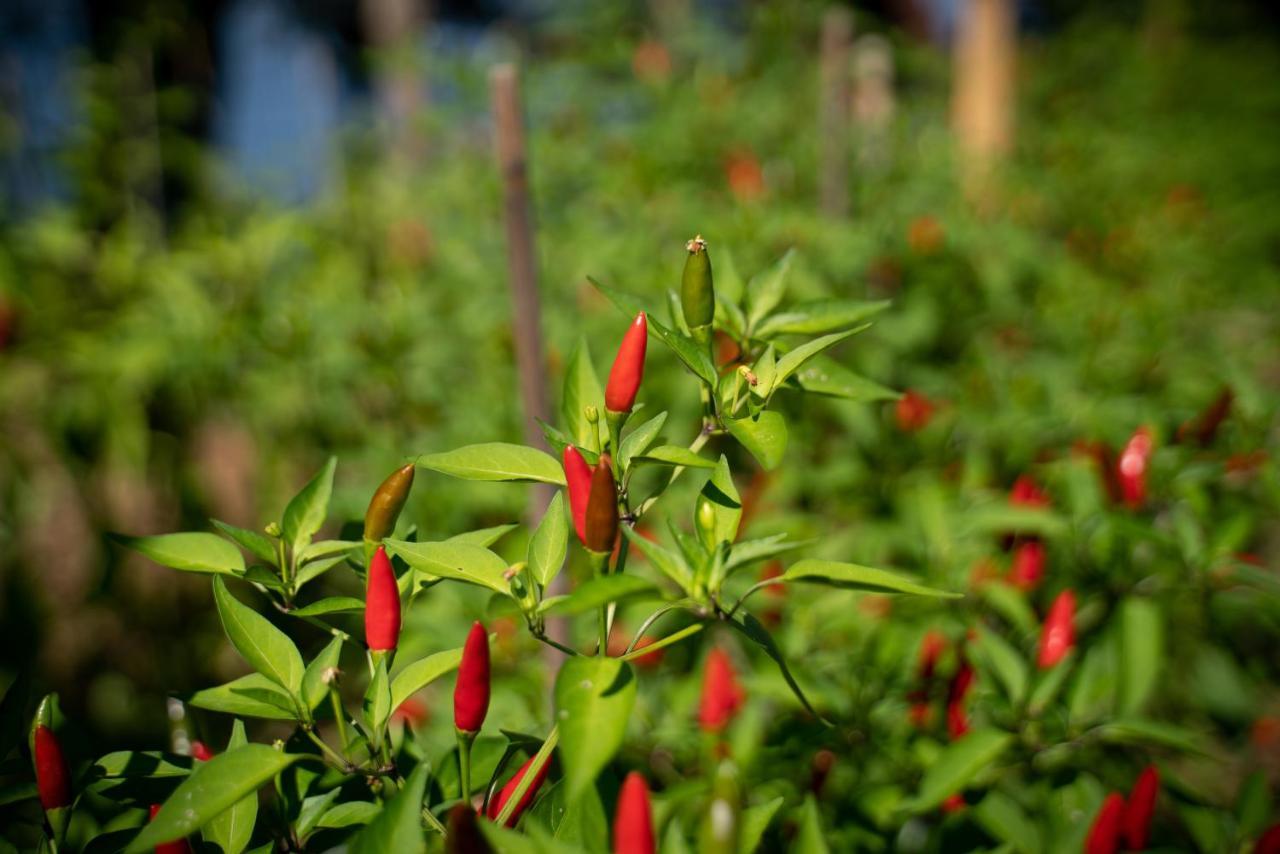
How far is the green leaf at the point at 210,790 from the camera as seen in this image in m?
0.42

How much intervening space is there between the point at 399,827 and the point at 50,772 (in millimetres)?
226

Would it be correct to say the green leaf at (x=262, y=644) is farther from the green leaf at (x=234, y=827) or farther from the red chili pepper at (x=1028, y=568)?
the red chili pepper at (x=1028, y=568)

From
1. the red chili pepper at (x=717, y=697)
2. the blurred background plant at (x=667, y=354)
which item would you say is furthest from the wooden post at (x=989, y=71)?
the red chili pepper at (x=717, y=697)

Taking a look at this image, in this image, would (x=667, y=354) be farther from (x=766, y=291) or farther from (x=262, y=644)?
(x=262, y=644)

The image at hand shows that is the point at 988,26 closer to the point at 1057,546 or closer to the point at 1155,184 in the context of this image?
the point at 1155,184

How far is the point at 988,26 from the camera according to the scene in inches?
149

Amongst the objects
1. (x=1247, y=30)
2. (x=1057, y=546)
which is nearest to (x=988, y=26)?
(x=1057, y=546)

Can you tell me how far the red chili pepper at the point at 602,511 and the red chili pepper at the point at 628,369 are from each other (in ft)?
0.21

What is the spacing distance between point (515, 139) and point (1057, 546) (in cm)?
92

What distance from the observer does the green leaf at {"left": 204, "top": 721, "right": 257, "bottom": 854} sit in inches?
21.1

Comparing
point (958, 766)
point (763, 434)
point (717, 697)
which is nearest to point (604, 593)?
point (763, 434)

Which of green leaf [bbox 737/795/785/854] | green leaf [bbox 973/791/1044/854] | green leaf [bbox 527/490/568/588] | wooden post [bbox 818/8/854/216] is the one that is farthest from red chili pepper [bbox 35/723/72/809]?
wooden post [bbox 818/8/854/216]

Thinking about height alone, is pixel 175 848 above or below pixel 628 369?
below

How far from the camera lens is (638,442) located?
1.78 feet
